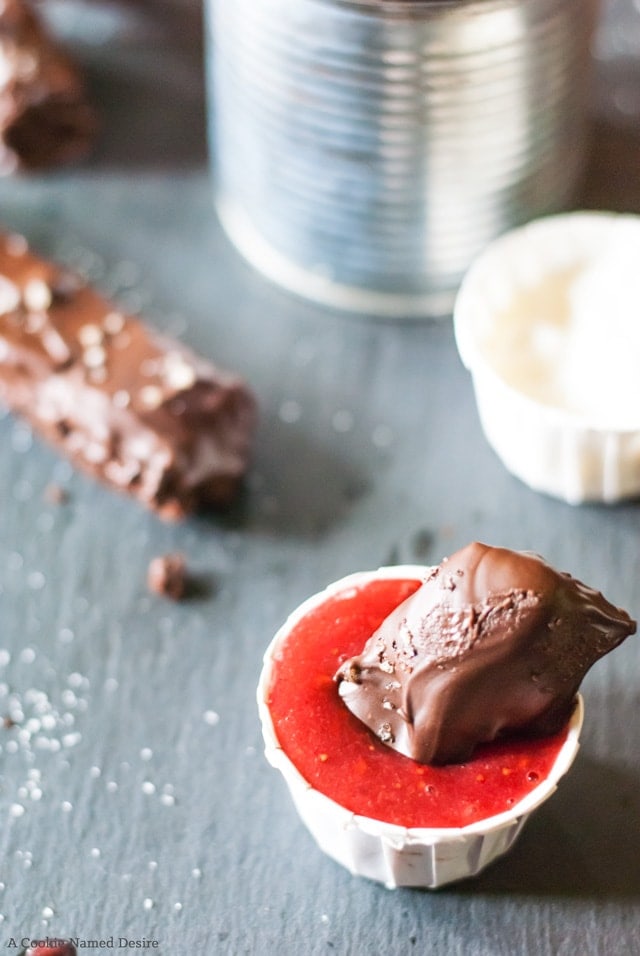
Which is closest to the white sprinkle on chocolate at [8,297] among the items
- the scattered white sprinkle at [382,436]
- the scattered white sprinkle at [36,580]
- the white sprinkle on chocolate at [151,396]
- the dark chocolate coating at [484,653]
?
the white sprinkle on chocolate at [151,396]

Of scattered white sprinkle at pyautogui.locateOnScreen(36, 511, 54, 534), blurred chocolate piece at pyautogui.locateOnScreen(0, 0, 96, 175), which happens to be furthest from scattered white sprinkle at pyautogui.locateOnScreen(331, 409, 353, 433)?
blurred chocolate piece at pyautogui.locateOnScreen(0, 0, 96, 175)

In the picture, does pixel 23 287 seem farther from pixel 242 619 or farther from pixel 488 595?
pixel 488 595

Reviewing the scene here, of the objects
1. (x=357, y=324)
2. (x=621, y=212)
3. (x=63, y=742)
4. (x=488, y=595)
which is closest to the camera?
(x=488, y=595)

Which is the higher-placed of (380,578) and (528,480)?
(380,578)

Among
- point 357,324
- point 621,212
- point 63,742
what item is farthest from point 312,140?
point 63,742

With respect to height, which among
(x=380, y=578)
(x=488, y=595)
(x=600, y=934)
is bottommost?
(x=600, y=934)

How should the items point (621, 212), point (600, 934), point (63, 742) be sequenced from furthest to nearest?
point (621, 212) < point (63, 742) < point (600, 934)

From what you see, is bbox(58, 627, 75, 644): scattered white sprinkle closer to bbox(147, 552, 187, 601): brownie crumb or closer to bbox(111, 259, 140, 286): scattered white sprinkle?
bbox(147, 552, 187, 601): brownie crumb

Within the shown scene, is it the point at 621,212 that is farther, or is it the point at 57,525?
the point at 621,212

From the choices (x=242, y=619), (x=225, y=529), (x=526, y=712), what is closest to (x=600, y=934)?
(x=526, y=712)
